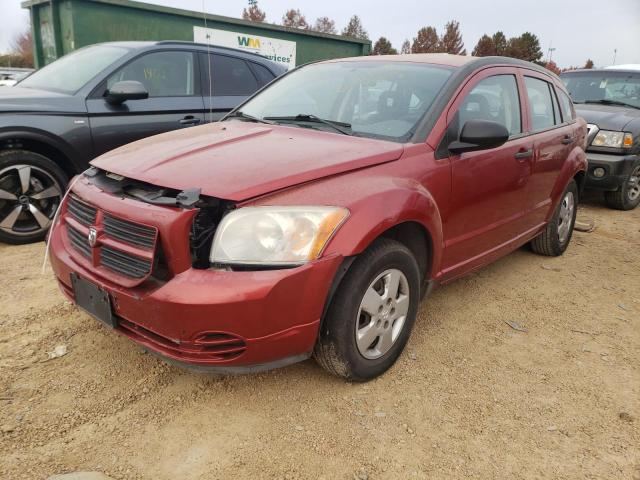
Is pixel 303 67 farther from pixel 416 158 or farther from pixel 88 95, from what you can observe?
pixel 88 95

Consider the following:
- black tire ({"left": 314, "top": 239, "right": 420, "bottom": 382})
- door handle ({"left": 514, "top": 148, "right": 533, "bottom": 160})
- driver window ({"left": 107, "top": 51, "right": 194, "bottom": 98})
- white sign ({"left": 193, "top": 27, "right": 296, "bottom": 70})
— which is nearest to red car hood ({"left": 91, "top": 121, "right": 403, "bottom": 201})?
black tire ({"left": 314, "top": 239, "right": 420, "bottom": 382})

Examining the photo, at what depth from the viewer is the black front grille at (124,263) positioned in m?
2.17

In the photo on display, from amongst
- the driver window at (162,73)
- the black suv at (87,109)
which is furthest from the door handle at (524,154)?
the driver window at (162,73)

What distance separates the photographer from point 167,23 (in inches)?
347

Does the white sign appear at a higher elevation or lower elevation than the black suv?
higher

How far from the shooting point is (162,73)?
198 inches

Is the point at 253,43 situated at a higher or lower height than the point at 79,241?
higher

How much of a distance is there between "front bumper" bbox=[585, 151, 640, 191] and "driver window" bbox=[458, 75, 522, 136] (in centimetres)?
352

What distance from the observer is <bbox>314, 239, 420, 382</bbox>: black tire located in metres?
2.33

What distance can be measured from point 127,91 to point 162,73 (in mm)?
805

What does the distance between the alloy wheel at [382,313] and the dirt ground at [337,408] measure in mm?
220

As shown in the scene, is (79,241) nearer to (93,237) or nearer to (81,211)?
(81,211)

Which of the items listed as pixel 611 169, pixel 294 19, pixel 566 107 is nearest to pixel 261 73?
pixel 566 107

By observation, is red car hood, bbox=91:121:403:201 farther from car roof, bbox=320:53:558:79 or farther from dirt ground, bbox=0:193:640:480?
A: dirt ground, bbox=0:193:640:480
